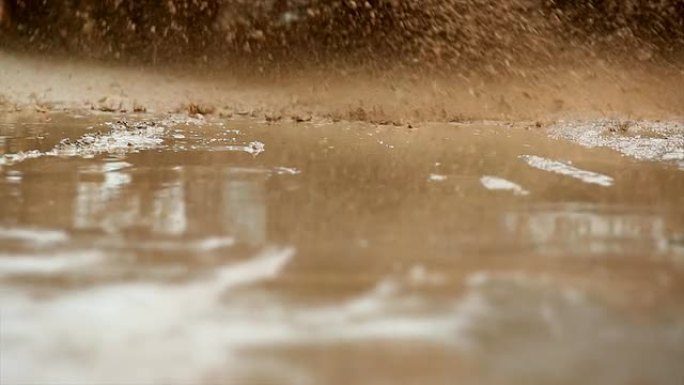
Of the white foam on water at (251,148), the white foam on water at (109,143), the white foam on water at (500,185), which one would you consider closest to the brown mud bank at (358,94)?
the white foam on water at (109,143)

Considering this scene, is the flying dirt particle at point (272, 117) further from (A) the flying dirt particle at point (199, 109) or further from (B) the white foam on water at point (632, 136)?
(B) the white foam on water at point (632, 136)

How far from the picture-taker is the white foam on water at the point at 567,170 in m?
1.71

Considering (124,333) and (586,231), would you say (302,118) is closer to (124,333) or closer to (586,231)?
(586,231)

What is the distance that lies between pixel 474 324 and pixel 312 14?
264 centimetres

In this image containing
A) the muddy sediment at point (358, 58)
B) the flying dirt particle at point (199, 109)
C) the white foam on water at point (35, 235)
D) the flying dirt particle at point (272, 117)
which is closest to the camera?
the white foam on water at point (35, 235)

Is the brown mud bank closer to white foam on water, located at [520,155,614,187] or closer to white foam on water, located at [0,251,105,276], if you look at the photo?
white foam on water, located at [520,155,614,187]

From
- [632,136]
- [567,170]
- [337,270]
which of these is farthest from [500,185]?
[632,136]

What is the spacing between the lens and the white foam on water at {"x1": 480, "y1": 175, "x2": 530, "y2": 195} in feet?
5.16

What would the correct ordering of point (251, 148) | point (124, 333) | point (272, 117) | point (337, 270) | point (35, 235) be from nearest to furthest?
point (124, 333), point (337, 270), point (35, 235), point (251, 148), point (272, 117)

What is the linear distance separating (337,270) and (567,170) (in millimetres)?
987

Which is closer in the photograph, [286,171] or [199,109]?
[286,171]

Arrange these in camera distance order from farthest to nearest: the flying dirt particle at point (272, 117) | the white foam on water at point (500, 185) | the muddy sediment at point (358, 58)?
the muddy sediment at point (358, 58), the flying dirt particle at point (272, 117), the white foam on water at point (500, 185)

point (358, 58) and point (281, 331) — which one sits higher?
point (358, 58)

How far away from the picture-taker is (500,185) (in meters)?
1.63
